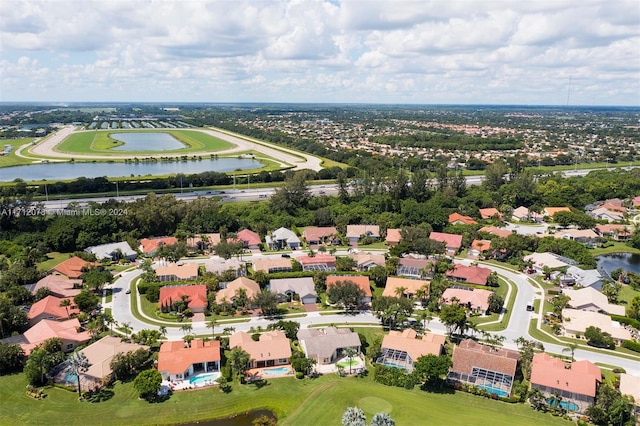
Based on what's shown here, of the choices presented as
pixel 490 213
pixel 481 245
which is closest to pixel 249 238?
pixel 481 245

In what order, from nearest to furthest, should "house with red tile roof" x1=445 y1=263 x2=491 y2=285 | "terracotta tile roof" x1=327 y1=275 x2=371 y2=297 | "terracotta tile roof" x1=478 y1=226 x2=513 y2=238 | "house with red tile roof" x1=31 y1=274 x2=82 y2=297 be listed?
"house with red tile roof" x1=31 y1=274 x2=82 y2=297 → "terracotta tile roof" x1=327 y1=275 x2=371 y2=297 → "house with red tile roof" x1=445 y1=263 x2=491 y2=285 → "terracotta tile roof" x1=478 y1=226 x2=513 y2=238

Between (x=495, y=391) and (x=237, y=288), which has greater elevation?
(x=237, y=288)

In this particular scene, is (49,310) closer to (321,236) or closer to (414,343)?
(414,343)

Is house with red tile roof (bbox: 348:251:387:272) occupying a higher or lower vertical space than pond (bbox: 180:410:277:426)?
higher

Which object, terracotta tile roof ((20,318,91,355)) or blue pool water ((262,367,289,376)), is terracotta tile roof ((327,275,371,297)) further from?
terracotta tile roof ((20,318,91,355))

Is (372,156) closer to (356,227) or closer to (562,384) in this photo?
(356,227)

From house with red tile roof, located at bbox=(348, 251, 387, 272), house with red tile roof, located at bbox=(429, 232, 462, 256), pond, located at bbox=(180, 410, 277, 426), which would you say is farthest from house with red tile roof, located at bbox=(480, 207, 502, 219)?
pond, located at bbox=(180, 410, 277, 426)
